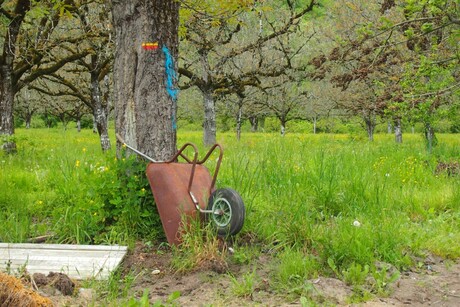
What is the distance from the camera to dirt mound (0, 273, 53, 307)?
87.0 inches

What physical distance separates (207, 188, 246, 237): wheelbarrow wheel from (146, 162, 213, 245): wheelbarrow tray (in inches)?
8.3

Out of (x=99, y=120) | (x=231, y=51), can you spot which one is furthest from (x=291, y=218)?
(x=231, y=51)

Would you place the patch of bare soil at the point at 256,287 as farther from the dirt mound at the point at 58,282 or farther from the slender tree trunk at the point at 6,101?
the slender tree trunk at the point at 6,101

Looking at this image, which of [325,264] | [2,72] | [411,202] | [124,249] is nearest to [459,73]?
[411,202]

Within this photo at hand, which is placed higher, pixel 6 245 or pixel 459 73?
pixel 459 73

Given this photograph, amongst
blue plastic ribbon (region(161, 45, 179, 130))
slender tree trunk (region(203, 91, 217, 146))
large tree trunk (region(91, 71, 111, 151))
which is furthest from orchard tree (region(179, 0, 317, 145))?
blue plastic ribbon (region(161, 45, 179, 130))

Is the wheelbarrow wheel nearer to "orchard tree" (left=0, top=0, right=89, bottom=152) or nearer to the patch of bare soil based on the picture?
the patch of bare soil

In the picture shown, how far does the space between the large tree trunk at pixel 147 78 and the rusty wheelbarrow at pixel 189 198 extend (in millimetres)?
360

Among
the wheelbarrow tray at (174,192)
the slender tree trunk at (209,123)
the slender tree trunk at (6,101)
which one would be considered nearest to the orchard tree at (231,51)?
the slender tree trunk at (209,123)

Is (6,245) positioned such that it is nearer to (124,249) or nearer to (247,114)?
(124,249)

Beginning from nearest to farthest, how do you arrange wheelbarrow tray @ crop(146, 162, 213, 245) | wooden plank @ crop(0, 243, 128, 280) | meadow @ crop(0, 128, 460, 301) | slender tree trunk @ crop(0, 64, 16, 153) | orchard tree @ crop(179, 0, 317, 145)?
wooden plank @ crop(0, 243, 128, 280)
meadow @ crop(0, 128, 460, 301)
wheelbarrow tray @ crop(146, 162, 213, 245)
slender tree trunk @ crop(0, 64, 16, 153)
orchard tree @ crop(179, 0, 317, 145)

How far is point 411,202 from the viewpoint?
17.7 ft

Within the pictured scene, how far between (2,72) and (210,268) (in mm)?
9523

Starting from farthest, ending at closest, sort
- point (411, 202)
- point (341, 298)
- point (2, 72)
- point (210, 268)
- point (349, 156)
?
point (2, 72) → point (349, 156) → point (411, 202) → point (210, 268) → point (341, 298)
